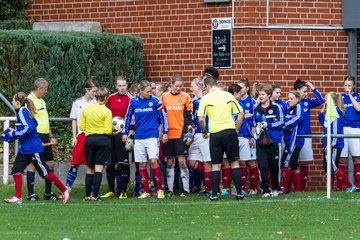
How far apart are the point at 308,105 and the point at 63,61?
4.45 m

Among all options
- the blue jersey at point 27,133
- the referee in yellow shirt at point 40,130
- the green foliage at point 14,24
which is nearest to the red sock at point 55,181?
the blue jersey at point 27,133

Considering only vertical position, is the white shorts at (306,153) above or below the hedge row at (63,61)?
below

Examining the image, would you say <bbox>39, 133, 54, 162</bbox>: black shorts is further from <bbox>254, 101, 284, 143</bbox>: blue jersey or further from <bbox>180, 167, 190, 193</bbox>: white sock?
<bbox>254, 101, 284, 143</bbox>: blue jersey

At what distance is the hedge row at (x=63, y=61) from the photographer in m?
21.3

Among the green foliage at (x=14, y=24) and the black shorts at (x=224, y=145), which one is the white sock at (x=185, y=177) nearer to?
the black shorts at (x=224, y=145)

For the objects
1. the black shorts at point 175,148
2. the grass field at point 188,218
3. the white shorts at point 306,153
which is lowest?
the grass field at point 188,218

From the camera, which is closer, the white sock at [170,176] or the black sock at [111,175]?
the white sock at [170,176]

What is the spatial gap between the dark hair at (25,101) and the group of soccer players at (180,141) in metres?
1.01

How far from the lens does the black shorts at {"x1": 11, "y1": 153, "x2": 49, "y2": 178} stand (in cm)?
1788

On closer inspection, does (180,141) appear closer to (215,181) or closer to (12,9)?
(215,181)

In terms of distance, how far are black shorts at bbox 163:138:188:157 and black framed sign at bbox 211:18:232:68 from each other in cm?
307

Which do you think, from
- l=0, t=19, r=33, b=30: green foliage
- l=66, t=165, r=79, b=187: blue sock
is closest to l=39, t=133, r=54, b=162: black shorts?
l=66, t=165, r=79, b=187: blue sock

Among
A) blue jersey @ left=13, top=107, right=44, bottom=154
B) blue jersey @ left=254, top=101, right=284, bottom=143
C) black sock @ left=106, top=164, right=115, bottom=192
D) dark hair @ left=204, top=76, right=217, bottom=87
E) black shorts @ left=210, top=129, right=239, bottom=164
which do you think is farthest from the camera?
black sock @ left=106, top=164, right=115, bottom=192

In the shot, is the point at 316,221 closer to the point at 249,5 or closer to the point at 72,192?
the point at 72,192
